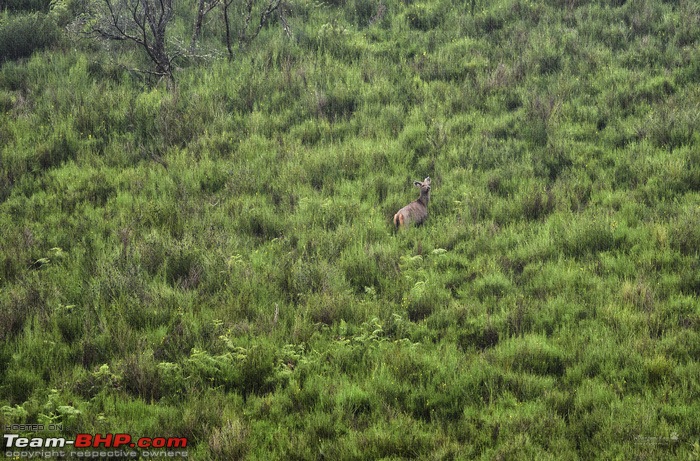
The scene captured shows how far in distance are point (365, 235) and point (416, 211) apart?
94 cm

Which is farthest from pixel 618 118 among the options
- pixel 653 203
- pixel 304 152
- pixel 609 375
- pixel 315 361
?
pixel 315 361

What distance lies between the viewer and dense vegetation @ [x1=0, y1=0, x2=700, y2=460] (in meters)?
5.05

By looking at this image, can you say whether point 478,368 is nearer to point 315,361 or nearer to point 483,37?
point 315,361

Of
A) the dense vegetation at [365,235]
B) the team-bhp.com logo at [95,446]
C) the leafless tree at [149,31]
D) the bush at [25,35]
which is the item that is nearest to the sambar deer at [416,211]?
the dense vegetation at [365,235]

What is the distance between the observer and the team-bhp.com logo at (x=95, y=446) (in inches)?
179

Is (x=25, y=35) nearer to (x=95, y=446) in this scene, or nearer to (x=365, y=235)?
(x=365, y=235)

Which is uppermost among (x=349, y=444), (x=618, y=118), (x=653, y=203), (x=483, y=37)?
(x=483, y=37)

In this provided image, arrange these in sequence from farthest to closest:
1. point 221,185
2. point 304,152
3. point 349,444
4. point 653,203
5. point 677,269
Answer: point 304,152
point 221,185
point 653,203
point 677,269
point 349,444

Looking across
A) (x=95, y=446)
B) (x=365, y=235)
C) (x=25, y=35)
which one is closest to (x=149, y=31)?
(x=25, y=35)

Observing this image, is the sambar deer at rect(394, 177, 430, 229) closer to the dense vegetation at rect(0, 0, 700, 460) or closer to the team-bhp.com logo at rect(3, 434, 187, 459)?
the dense vegetation at rect(0, 0, 700, 460)

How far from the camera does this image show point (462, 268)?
748 centimetres

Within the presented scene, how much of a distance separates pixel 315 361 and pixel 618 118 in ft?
23.8

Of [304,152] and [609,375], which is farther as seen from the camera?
[304,152]

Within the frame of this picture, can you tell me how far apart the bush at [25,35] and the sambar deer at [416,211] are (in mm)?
9855
